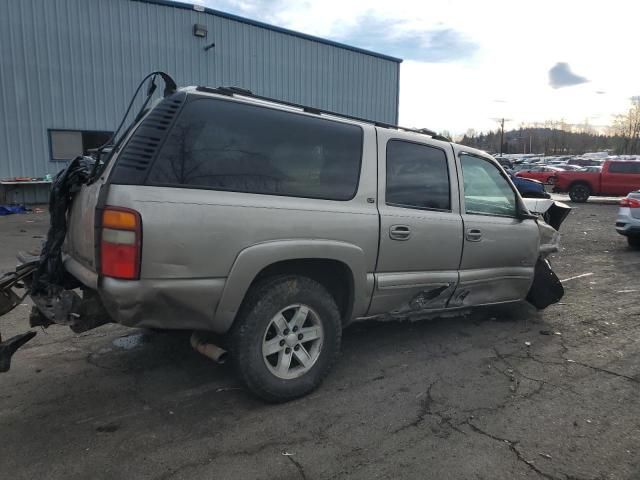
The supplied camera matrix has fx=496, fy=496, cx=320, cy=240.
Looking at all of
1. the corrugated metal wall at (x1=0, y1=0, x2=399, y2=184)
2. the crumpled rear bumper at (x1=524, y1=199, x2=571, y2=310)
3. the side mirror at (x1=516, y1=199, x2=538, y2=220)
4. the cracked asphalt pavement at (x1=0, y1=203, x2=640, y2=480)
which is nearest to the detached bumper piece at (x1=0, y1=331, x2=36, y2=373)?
the cracked asphalt pavement at (x1=0, y1=203, x2=640, y2=480)

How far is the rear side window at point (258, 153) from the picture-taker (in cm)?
291

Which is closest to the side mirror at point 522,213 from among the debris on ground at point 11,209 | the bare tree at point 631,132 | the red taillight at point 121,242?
the red taillight at point 121,242

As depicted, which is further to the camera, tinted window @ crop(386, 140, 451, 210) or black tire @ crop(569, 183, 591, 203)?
black tire @ crop(569, 183, 591, 203)

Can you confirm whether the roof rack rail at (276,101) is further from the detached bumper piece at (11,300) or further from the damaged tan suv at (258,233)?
the detached bumper piece at (11,300)

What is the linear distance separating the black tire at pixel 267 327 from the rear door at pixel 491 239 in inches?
60.4

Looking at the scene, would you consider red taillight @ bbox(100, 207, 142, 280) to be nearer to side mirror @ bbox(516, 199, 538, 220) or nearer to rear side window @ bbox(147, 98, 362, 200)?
rear side window @ bbox(147, 98, 362, 200)

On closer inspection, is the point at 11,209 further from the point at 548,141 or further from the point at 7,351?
the point at 548,141

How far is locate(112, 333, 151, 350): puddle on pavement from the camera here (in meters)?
4.36

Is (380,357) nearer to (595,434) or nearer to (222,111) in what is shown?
(595,434)

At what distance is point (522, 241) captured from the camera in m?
4.92

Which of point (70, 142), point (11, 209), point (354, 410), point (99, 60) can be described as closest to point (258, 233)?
point (354, 410)

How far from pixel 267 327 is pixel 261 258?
472mm

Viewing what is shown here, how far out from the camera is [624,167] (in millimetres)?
22375

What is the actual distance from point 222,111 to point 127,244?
102 cm
